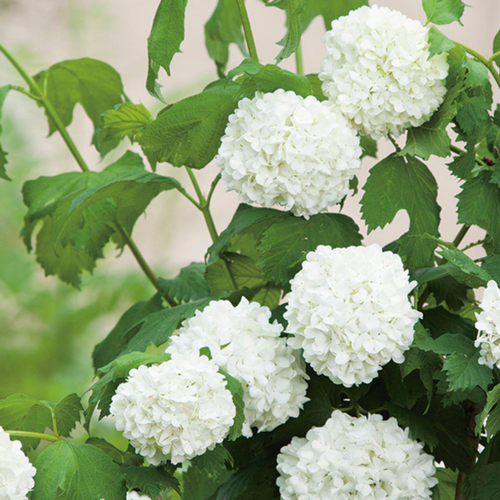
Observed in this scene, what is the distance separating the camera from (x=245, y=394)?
452 millimetres

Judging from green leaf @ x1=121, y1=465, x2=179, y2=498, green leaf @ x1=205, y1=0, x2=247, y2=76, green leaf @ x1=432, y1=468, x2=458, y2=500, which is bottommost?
green leaf @ x1=432, y1=468, x2=458, y2=500

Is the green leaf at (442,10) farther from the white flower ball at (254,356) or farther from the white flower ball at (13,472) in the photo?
the white flower ball at (13,472)

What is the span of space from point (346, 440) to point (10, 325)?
1.07m

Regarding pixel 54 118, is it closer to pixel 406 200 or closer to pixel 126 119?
pixel 126 119

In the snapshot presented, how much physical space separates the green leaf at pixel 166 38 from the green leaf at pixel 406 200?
165 millimetres

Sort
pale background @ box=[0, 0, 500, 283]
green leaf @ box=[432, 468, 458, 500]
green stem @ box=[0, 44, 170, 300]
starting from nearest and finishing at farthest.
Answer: green leaf @ box=[432, 468, 458, 500]
green stem @ box=[0, 44, 170, 300]
pale background @ box=[0, 0, 500, 283]

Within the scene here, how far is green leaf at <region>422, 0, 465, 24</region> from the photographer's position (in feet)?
1.62

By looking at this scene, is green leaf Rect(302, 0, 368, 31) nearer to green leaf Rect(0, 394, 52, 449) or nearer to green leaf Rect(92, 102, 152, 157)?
green leaf Rect(92, 102, 152, 157)

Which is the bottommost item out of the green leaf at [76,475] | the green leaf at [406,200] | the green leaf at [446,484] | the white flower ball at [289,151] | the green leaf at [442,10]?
the green leaf at [446,484]

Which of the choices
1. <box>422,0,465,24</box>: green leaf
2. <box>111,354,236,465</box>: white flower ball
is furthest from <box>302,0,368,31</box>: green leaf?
<box>111,354,236,465</box>: white flower ball

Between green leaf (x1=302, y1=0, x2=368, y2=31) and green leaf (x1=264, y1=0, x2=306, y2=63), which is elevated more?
green leaf (x1=264, y1=0, x2=306, y2=63)

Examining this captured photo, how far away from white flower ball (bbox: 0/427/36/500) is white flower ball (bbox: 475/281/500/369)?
275 mm

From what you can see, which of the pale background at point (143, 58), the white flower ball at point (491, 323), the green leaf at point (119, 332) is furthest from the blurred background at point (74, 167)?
the white flower ball at point (491, 323)

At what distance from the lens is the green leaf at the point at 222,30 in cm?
73
